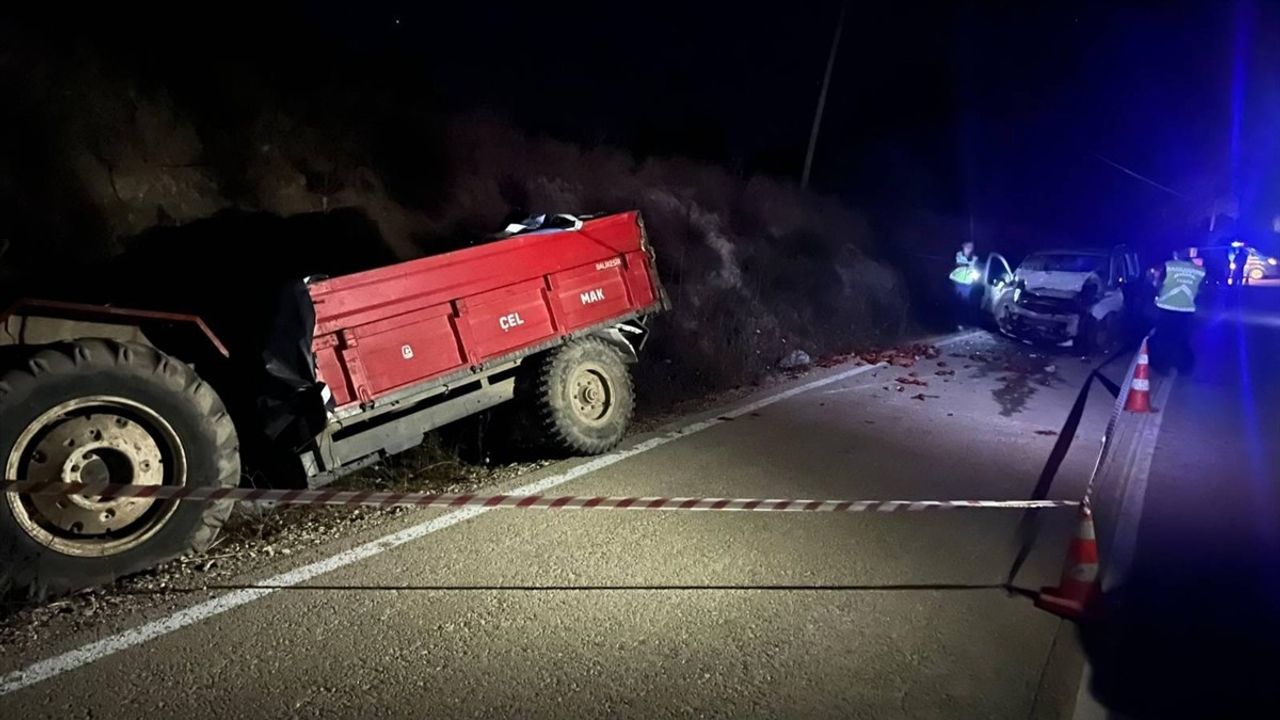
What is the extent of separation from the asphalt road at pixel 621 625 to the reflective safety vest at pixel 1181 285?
8.93 metres

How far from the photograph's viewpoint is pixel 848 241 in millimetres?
18375

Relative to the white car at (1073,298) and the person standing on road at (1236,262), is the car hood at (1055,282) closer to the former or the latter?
the white car at (1073,298)

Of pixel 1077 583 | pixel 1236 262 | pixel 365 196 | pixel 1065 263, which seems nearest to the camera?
pixel 1077 583

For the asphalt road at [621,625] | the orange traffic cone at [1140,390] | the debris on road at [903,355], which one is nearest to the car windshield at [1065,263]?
the debris on road at [903,355]

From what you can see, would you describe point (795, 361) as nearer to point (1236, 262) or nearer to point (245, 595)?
point (245, 595)

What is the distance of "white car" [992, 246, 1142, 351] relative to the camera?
43.1ft

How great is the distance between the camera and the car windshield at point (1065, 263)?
13906 mm

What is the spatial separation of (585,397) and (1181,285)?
11.3 meters

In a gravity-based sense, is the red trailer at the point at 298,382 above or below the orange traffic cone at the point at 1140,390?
above

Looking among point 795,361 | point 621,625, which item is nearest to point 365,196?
point 795,361

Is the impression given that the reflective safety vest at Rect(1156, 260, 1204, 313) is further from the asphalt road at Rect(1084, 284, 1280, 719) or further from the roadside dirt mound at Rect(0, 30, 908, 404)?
the roadside dirt mound at Rect(0, 30, 908, 404)

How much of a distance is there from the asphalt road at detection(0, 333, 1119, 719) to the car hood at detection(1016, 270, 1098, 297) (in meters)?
8.23

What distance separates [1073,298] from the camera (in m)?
13.1

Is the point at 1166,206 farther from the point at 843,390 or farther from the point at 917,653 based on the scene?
the point at 917,653
